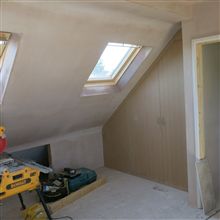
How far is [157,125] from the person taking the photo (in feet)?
12.1

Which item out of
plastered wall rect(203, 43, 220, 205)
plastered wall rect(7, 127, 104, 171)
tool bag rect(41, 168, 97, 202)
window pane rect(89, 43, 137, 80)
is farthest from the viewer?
plastered wall rect(7, 127, 104, 171)

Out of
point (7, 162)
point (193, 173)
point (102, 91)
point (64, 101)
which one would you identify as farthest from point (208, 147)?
point (7, 162)

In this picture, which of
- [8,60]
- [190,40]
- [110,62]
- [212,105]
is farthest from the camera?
[110,62]

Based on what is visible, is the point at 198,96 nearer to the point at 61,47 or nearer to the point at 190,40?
the point at 190,40

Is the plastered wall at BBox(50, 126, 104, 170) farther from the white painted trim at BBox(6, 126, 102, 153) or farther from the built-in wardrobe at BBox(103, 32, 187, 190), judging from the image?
the built-in wardrobe at BBox(103, 32, 187, 190)

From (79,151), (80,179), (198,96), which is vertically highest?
(198,96)

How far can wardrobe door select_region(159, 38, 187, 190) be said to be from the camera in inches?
131

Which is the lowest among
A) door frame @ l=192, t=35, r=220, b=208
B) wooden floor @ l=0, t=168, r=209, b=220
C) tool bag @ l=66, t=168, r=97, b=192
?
wooden floor @ l=0, t=168, r=209, b=220

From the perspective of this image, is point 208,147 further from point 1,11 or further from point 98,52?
point 1,11

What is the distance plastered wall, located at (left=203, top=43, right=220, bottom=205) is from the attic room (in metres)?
0.01

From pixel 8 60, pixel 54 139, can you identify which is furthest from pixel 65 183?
pixel 8 60

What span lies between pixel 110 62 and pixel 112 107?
82cm

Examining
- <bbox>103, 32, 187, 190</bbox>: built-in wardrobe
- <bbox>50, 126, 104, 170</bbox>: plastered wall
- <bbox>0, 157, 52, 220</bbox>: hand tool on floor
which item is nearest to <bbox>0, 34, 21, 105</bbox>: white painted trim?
<bbox>0, 157, 52, 220</bbox>: hand tool on floor

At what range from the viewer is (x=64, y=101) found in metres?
3.28
